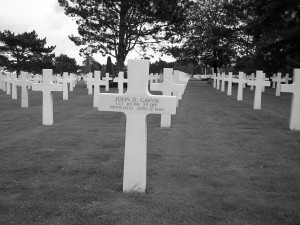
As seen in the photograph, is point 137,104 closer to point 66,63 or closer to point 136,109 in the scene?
point 136,109

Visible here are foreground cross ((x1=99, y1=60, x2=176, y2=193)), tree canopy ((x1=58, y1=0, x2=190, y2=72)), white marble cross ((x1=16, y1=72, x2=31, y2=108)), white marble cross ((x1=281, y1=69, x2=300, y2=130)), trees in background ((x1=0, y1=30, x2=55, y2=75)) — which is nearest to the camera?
foreground cross ((x1=99, y1=60, x2=176, y2=193))

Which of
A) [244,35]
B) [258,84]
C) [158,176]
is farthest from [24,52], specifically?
[158,176]

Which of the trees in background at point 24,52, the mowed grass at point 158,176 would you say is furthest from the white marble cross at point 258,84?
the trees in background at point 24,52

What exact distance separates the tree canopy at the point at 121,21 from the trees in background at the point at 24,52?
36.2 ft

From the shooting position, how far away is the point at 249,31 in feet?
58.6

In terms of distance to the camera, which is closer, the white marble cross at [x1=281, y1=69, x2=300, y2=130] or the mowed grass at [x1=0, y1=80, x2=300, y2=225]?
the mowed grass at [x1=0, y1=80, x2=300, y2=225]

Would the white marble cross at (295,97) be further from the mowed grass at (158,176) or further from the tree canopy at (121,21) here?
the tree canopy at (121,21)

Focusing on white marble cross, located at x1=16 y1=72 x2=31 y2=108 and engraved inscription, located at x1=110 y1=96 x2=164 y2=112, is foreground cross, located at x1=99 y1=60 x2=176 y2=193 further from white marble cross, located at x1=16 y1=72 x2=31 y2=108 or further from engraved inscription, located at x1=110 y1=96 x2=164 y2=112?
white marble cross, located at x1=16 y1=72 x2=31 y2=108

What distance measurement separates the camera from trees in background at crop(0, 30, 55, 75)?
120 ft

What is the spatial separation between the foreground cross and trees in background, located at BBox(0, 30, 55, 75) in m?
35.7

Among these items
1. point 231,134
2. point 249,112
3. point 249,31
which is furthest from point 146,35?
point 231,134

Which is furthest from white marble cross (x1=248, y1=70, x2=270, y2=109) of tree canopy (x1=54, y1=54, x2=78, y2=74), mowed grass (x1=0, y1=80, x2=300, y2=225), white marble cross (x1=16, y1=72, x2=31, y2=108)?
tree canopy (x1=54, y1=54, x2=78, y2=74)

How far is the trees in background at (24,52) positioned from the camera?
36.7 m

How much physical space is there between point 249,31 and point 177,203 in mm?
15870
